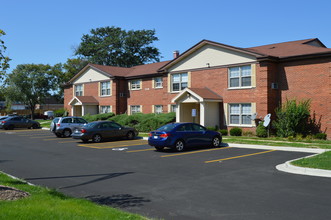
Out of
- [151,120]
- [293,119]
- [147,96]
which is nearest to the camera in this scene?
[293,119]

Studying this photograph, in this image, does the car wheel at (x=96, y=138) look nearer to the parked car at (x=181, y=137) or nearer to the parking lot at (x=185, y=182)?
the parking lot at (x=185, y=182)

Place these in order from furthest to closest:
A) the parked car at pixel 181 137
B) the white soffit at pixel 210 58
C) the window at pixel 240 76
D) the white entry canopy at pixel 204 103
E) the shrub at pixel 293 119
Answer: the white entry canopy at pixel 204 103 < the white soffit at pixel 210 58 < the window at pixel 240 76 < the shrub at pixel 293 119 < the parked car at pixel 181 137

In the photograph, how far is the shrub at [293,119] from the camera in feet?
70.2

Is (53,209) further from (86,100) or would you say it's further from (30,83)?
(30,83)

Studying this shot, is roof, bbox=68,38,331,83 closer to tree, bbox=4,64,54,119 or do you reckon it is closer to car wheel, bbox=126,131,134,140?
car wheel, bbox=126,131,134,140

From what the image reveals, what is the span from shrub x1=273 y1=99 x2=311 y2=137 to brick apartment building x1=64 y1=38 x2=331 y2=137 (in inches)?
27.4

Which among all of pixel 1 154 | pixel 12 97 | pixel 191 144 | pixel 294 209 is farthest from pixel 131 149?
pixel 12 97

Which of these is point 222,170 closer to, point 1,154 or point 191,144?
point 191,144

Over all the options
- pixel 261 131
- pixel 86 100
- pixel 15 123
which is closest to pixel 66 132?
pixel 86 100

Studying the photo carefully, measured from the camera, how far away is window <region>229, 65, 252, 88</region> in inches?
955

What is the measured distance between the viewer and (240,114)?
24688mm

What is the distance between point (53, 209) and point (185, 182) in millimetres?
4310

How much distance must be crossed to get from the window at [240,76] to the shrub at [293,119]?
343cm

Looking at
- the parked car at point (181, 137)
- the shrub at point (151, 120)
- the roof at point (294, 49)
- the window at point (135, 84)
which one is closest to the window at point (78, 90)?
the window at point (135, 84)
